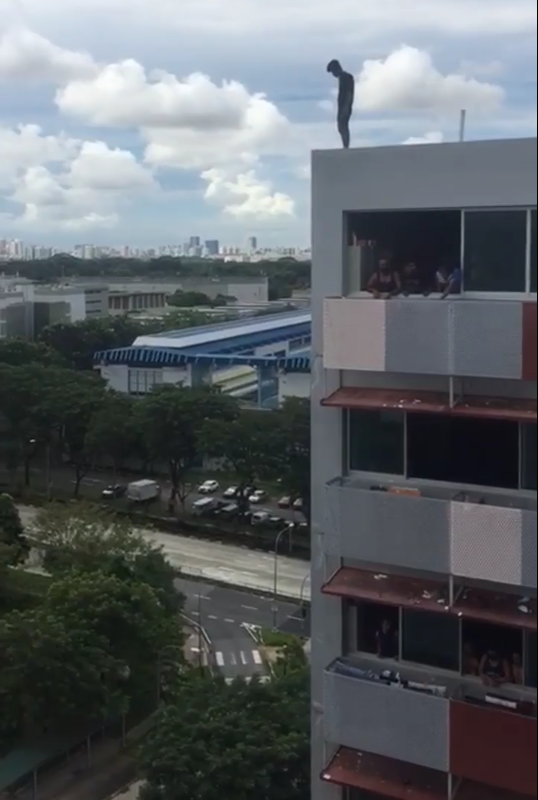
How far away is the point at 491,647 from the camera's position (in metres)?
3.88

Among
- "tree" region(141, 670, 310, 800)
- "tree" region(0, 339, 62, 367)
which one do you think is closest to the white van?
"tree" region(0, 339, 62, 367)

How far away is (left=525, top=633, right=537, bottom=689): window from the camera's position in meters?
3.70

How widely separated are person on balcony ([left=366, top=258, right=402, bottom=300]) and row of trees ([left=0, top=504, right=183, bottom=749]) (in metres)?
7.20

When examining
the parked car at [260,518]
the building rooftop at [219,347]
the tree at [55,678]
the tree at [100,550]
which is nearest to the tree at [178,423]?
the parked car at [260,518]

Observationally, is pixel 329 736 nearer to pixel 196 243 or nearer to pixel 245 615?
pixel 245 615

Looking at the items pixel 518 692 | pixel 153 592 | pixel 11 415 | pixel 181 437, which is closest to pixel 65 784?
pixel 153 592

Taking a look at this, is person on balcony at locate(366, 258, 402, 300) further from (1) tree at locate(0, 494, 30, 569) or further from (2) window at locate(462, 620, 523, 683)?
(1) tree at locate(0, 494, 30, 569)

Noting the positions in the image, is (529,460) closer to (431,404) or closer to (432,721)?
(431,404)

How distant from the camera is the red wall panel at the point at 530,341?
300 cm

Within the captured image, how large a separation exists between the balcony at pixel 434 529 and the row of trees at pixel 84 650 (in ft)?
22.0

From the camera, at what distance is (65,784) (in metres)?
10.0

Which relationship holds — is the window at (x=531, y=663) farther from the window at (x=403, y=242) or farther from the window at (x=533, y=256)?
the window at (x=403, y=242)

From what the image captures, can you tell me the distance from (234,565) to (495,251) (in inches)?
596

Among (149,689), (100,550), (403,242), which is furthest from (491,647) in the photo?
(100,550)
